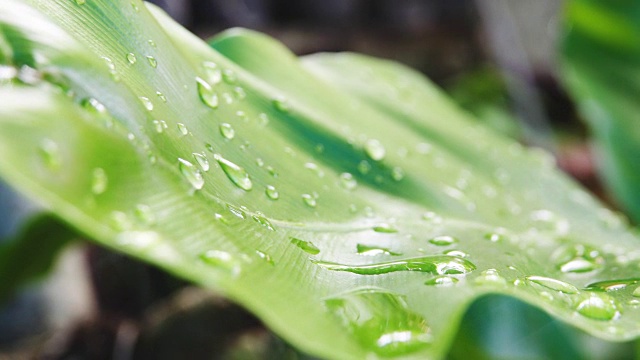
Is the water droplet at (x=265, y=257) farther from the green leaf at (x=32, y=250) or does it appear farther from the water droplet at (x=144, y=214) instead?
the green leaf at (x=32, y=250)

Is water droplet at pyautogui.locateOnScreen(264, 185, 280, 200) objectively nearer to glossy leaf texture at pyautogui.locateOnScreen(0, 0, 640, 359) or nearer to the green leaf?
glossy leaf texture at pyautogui.locateOnScreen(0, 0, 640, 359)

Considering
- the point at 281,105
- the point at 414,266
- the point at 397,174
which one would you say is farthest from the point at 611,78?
the point at 414,266

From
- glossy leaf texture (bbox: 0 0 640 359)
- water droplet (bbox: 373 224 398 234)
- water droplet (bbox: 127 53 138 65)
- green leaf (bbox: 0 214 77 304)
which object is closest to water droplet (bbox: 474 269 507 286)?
glossy leaf texture (bbox: 0 0 640 359)

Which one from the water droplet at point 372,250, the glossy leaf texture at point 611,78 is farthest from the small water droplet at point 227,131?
the glossy leaf texture at point 611,78

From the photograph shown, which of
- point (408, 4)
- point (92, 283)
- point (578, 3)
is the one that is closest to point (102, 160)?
point (578, 3)

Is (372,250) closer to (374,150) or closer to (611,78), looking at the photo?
(374,150)
